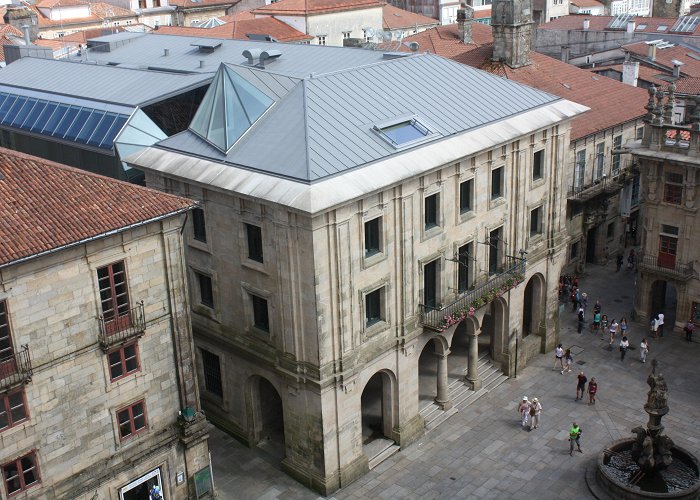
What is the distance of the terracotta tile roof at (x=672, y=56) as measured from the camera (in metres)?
78.7

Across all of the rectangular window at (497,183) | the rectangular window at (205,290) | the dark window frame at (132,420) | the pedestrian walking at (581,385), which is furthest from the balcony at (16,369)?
the pedestrian walking at (581,385)

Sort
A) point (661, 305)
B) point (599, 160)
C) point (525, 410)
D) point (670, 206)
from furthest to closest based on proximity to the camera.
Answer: point (599, 160) → point (661, 305) → point (670, 206) → point (525, 410)

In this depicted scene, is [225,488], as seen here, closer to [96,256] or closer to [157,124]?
[96,256]

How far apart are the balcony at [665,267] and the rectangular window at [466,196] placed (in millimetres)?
18291

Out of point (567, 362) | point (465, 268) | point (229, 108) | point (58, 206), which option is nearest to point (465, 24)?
point (567, 362)

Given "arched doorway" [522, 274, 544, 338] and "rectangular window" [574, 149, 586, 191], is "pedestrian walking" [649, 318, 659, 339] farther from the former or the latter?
"rectangular window" [574, 149, 586, 191]

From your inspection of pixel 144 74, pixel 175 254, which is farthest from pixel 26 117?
pixel 175 254

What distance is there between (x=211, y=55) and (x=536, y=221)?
1010 inches

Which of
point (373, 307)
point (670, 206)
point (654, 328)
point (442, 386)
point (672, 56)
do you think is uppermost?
point (672, 56)

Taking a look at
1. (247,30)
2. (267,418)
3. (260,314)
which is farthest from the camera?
(247,30)

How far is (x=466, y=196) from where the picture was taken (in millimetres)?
45844

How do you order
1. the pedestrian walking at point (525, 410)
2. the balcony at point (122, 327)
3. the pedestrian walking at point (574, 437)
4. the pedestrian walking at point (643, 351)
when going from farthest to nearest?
the pedestrian walking at point (643, 351), the pedestrian walking at point (525, 410), the pedestrian walking at point (574, 437), the balcony at point (122, 327)

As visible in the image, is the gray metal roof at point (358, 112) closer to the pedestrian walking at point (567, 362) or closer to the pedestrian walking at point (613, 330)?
the pedestrian walking at point (567, 362)

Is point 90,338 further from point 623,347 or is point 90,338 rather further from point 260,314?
point 623,347
